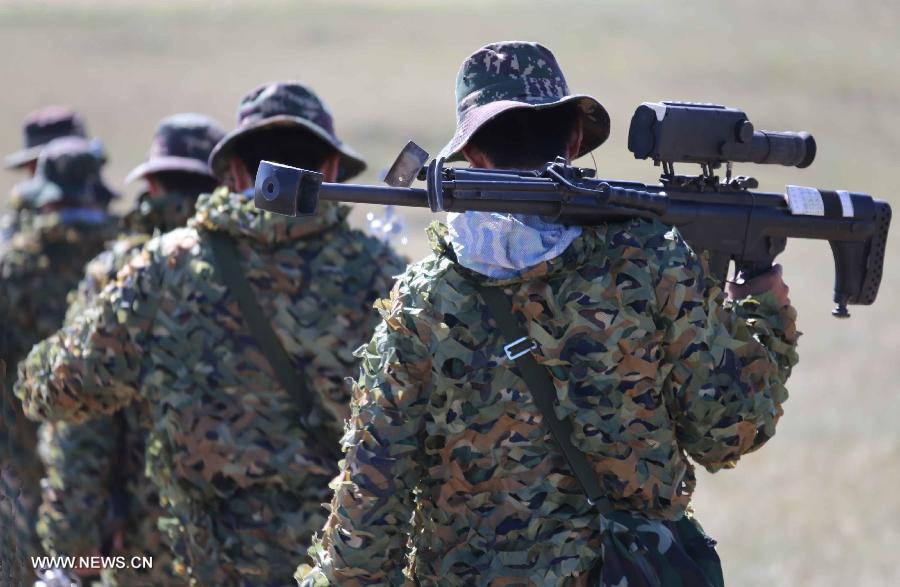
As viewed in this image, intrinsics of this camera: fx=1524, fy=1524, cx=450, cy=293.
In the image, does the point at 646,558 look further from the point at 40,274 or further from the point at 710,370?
the point at 40,274

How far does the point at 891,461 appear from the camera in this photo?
13.8 meters

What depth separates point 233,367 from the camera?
16.8 feet

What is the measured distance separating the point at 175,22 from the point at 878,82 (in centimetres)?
2568

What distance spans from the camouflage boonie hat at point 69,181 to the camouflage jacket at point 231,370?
3363 mm

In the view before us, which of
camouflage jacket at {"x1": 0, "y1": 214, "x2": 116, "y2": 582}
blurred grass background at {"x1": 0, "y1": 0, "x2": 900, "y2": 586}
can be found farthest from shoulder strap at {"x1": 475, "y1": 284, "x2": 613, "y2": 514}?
blurred grass background at {"x1": 0, "y1": 0, "x2": 900, "y2": 586}

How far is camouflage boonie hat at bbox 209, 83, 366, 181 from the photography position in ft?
17.5

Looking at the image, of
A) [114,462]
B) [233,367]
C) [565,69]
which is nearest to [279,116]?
[233,367]

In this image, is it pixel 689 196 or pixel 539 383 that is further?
pixel 689 196

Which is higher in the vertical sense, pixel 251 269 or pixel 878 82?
pixel 251 269

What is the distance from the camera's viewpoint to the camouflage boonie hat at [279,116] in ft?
17.5

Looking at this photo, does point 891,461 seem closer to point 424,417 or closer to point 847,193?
point 847,193

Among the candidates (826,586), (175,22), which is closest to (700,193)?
(826,586)

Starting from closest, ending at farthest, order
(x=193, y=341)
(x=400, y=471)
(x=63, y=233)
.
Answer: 1. (x=400, y=471)
2. (x=193, y=341)
3. (x=63, y=233)

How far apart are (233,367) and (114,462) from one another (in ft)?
5.80
